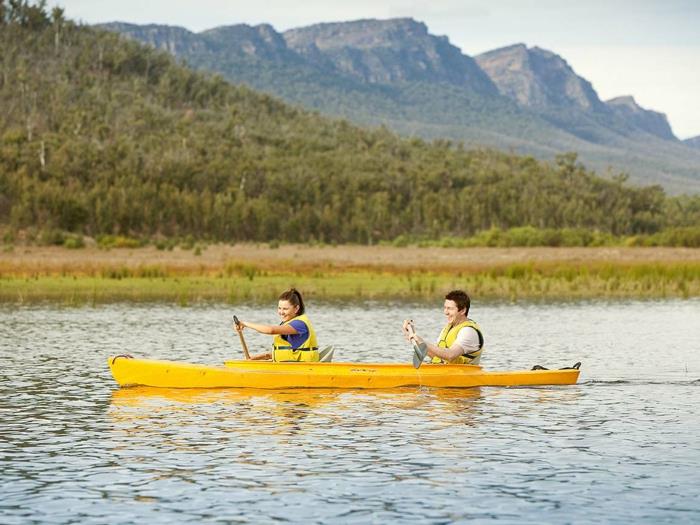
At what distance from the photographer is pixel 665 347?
93.9 feet

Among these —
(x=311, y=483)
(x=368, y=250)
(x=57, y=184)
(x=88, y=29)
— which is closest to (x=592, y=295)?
(x=368, y=250)

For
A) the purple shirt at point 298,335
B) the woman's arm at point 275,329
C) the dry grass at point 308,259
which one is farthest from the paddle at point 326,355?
the dry grass at point 308,259

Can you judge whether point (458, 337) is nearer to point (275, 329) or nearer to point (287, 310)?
point (287, 310)

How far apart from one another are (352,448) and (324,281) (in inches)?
1390

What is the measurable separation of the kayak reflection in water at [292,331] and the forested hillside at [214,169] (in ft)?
207

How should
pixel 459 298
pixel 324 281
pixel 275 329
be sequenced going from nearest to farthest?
pixel 275 329 < pixel 459 298 < pixel 324 281

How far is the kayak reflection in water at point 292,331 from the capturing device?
19.5 m

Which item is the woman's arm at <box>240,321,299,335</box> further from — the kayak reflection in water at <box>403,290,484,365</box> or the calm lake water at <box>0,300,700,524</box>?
the kayak reflection in water at <box>403,290,484,365</box>

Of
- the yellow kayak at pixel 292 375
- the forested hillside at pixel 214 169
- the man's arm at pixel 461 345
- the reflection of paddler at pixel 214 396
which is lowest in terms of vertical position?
the reflection of paddler at pixel 214 396

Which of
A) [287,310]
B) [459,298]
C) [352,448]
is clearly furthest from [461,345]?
[352,448]

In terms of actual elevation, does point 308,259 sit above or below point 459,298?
below

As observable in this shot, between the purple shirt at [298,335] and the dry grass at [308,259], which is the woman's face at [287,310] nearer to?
the purple shirt at [298,335]

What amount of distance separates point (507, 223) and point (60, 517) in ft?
339

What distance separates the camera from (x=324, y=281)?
50656 millimetres
